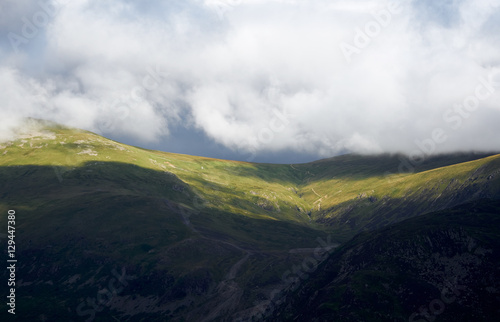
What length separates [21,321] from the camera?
638 feet

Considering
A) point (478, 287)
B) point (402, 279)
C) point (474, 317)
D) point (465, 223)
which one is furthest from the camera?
point (465, 223)

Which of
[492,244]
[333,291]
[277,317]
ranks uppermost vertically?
[492,244]

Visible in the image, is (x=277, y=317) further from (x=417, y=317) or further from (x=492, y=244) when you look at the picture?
(x=492, y=244)

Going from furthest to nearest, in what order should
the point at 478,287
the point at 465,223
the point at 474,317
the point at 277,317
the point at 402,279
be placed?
the point at 465,223 → the point at 277,317 → the point at 402,279 → the point at 478,287 → the point at 474,317

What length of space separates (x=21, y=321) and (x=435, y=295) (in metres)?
205

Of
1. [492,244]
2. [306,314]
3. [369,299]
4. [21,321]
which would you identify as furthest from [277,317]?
[21,321]

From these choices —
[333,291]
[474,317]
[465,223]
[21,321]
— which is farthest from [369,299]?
[21,321]

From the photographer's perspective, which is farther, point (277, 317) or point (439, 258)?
point (277, 317)

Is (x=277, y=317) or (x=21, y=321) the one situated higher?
(x=21, y=321)

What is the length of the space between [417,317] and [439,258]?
126ft

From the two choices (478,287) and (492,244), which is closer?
(478,287)

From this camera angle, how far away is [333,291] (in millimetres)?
171125

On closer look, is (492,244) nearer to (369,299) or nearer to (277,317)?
(369,299)

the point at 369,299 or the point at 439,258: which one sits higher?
the point at 439,258
